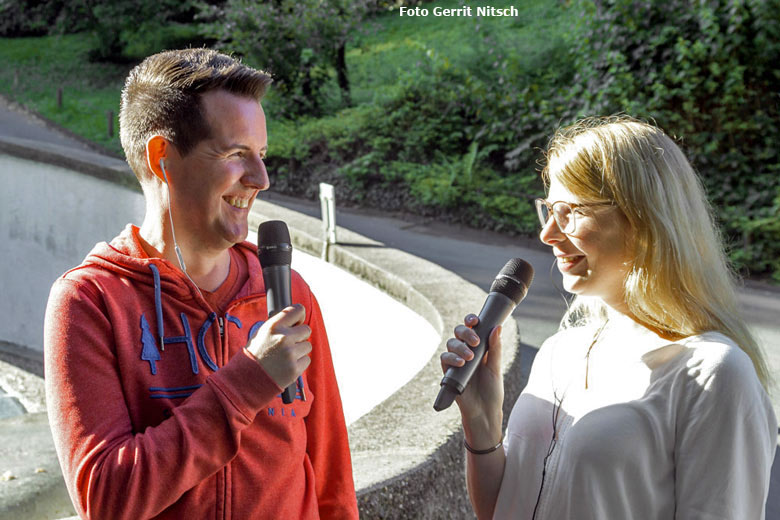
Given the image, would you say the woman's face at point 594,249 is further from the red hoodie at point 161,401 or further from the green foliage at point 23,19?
the green foliage at point 23,19

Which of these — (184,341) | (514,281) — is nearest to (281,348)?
(184,341)

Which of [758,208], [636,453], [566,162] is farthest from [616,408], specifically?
[758,208]

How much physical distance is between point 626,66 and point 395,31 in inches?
495

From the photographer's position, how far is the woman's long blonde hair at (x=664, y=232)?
186 centimetres

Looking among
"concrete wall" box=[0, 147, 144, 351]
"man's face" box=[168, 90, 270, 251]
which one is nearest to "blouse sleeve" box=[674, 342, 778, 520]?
"man's face" box=[168, 90, 270, 251]

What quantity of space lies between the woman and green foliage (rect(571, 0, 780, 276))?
916 centimetres

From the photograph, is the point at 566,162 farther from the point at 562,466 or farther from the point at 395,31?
the point at 395,31

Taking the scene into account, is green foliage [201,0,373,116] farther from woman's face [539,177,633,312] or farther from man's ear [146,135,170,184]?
man's ear [146,135,170,184]

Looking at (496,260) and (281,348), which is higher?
(281,348)

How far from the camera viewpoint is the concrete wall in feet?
28.8

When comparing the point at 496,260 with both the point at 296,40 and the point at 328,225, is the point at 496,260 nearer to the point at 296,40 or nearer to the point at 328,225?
the point at 328,225

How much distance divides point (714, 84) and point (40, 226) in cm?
871

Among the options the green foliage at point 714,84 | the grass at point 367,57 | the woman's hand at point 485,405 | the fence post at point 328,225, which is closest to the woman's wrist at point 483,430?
the woman's hand at point 485,405

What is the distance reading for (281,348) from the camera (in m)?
1.41
